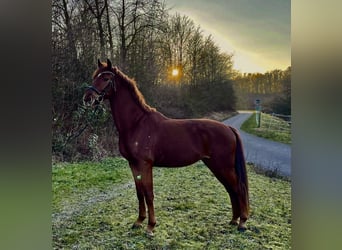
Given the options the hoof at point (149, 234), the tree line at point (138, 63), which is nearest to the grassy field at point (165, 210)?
the hoof at point (149, 234)

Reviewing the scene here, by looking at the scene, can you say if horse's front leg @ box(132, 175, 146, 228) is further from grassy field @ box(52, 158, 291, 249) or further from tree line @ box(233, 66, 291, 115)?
tree line @ box(233, 66, 291, 115)

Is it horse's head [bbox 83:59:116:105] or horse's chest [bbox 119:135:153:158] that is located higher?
horse's head [bbox 83:59:116:105]

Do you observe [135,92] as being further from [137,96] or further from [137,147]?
[137,147]

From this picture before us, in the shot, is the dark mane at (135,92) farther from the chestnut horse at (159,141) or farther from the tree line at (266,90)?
the tree line at (266,90)

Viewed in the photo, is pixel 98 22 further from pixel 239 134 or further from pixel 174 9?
pixel 239 134

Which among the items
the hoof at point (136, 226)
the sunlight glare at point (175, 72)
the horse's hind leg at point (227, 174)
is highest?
the sunlight glare at point (175, 72)

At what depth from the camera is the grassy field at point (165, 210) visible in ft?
4.78

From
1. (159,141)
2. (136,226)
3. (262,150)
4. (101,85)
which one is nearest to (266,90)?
(262,150)

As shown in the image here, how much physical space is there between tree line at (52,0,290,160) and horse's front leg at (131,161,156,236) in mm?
164

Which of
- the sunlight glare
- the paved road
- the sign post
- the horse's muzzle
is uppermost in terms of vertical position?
the sunlight glare

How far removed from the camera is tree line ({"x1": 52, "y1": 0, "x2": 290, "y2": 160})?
150 centimetres

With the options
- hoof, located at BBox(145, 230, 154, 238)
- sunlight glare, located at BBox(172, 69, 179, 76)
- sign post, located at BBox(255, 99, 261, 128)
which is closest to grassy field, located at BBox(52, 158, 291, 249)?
hoof, located at BBox(145, 230, 154, 238)

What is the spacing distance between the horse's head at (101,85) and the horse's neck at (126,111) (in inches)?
2.3
